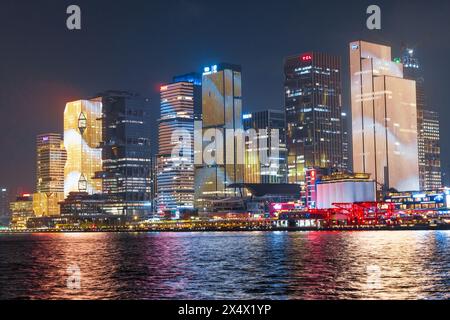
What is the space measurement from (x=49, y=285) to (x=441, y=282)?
122 feet

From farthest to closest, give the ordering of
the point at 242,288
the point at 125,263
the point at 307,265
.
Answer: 1. the point at 125,263
2. the point at 307,265
3. the point at 242,288

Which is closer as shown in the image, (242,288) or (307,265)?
(242,288)

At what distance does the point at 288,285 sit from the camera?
229 feet

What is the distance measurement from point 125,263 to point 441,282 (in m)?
46.9

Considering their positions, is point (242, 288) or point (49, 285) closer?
point (242, 288)

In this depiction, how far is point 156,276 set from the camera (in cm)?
8112
